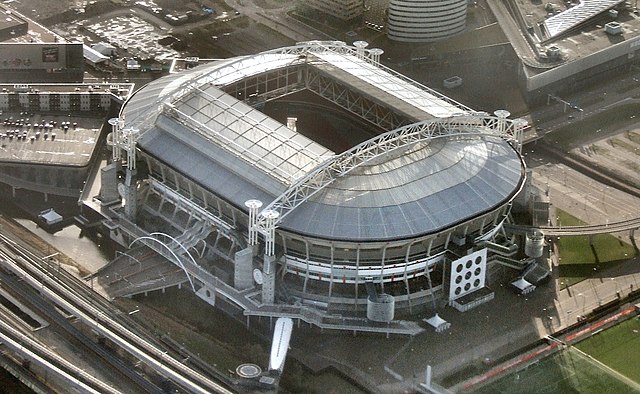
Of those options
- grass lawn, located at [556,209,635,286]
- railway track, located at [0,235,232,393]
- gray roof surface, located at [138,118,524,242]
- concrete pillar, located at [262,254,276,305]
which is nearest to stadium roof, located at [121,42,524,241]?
gray roof surface, located at [138,118,524,242]

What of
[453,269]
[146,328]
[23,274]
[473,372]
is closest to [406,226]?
[453,269]

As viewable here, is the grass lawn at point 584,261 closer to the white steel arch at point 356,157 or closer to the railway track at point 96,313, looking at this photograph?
the white steel arch at point 356,157

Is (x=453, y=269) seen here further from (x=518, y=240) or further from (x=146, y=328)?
(x=146, y=328)

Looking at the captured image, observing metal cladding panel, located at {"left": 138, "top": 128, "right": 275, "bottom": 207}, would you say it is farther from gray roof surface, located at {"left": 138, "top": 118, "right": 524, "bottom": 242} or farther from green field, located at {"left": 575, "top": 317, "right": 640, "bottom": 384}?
green field, located at {"left": 575, "top": 317, "right": 640, "bottom": 384}

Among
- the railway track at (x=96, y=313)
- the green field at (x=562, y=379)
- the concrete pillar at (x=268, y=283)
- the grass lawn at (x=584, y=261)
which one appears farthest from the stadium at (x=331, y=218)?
the green field at (x=562, y=379)

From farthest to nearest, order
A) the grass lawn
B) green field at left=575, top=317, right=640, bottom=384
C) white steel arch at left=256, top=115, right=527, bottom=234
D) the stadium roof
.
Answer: the grass lawn, white steel arch at left=256, top=115, right=527, bottom=234, the stadium roof, green field at left=575, top=317, right=640, bottom=384

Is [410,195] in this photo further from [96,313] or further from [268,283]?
[96,313]
